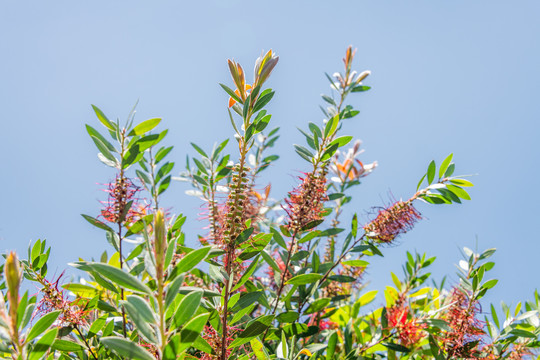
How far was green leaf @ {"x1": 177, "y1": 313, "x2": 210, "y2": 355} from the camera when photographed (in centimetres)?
89

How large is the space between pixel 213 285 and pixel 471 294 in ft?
4.13

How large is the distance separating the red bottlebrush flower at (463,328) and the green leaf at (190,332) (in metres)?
1.36

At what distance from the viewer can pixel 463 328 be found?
1.87 meters

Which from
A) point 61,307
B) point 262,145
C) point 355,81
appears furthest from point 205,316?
point 262,145

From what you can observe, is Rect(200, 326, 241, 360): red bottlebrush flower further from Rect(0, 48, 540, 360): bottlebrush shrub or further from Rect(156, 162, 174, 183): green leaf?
Rect(156, 162, 174, 183): green leaf

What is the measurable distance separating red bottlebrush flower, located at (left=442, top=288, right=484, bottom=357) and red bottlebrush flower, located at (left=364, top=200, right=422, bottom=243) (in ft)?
1.32

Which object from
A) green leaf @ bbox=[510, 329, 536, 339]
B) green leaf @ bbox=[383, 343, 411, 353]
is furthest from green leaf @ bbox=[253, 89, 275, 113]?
green leaf @ bbox=[510, 329, 536, 339]

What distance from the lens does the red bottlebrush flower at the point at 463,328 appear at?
1.86 m

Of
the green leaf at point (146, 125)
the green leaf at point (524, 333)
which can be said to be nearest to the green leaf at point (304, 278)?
the green leaf at point (146, 125)

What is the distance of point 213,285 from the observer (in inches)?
88.8

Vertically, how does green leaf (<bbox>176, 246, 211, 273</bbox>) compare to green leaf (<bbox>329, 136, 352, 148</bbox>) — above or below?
below

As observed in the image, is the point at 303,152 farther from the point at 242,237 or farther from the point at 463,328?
the point at 463,328

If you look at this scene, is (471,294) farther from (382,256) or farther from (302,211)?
(302,211)

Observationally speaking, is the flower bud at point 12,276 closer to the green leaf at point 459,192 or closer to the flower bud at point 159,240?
the flower bud at point 159,240
